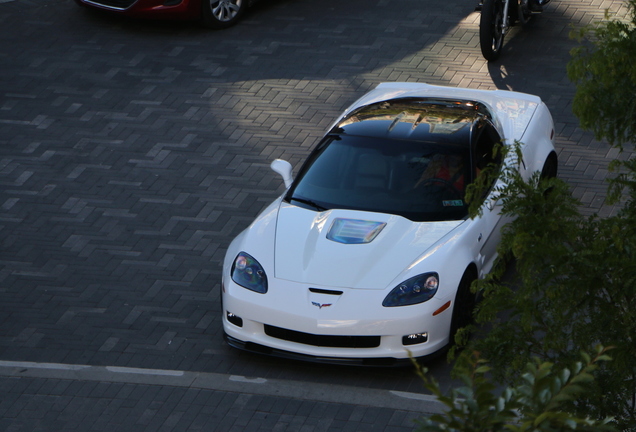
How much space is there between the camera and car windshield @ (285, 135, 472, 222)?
7.29 meters

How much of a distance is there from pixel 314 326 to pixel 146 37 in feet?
26.1

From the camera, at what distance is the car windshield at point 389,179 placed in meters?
7.29

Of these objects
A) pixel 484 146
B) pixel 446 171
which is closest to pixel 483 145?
pixel 484 146

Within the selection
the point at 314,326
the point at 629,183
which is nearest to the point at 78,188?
the point at 314,326

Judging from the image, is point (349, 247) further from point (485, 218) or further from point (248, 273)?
point (485, 218)

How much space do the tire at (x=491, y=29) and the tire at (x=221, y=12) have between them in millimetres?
3696

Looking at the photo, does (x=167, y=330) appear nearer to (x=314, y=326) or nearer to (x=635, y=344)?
(x=314, y=326)

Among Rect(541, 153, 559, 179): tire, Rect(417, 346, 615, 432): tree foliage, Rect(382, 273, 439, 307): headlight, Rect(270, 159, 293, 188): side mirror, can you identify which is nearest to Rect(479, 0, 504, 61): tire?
Rect(541, 153, 559, 179): tire

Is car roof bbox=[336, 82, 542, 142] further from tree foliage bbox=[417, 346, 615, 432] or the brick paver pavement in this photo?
tree foliage bbox=[417, 346, 615, 432]

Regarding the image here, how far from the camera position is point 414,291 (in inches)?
260

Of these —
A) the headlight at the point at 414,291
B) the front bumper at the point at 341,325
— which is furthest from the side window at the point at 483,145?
the front bumper at the point at 341,325

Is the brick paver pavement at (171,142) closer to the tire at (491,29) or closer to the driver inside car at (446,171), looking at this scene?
the tire at (491,29)

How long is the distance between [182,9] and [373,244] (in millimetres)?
7280

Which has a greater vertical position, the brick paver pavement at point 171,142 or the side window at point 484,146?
the side window at point 484,146
